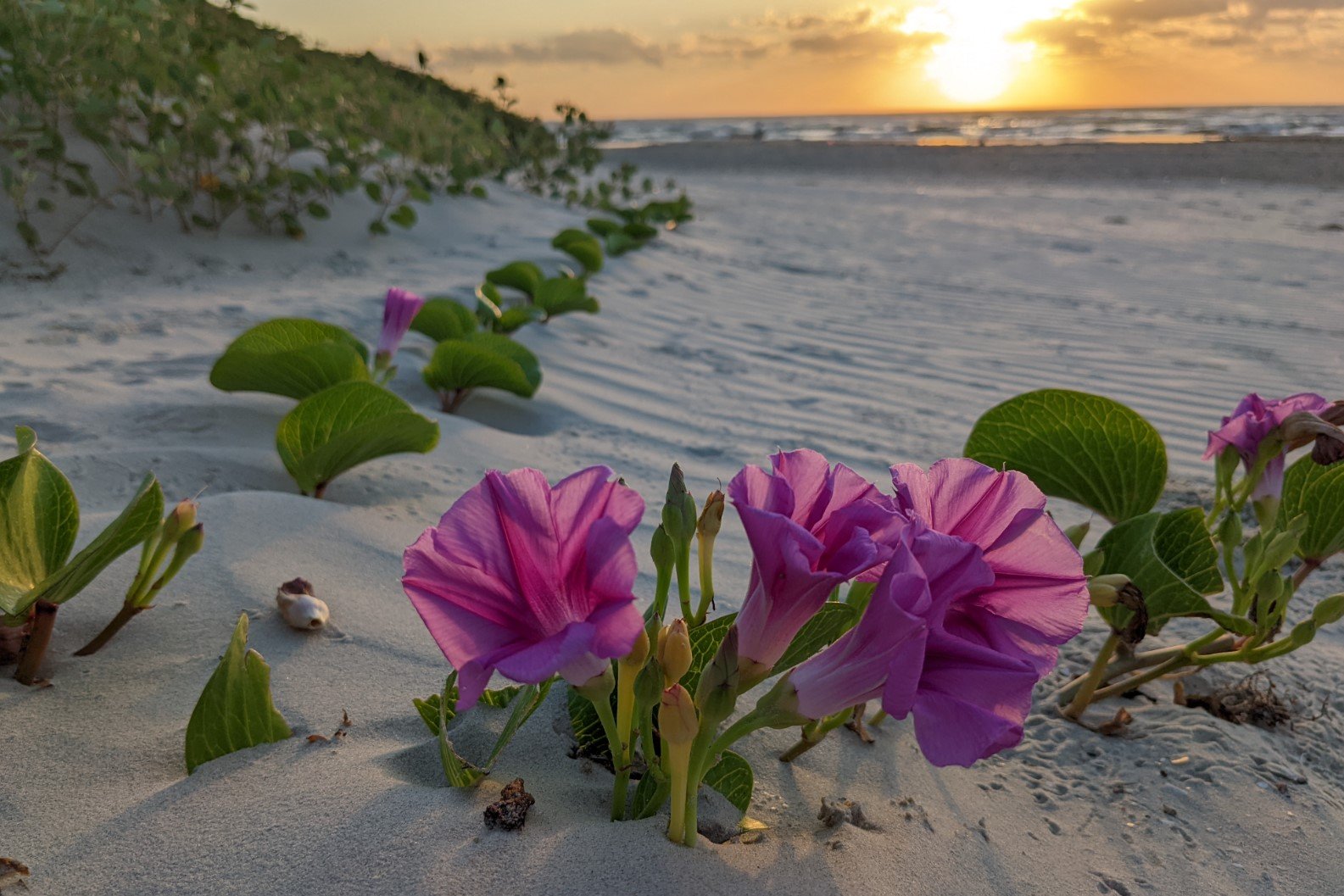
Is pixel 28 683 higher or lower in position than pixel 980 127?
lower

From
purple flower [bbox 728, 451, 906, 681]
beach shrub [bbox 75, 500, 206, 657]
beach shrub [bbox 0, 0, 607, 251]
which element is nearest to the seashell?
beach shrub [bbox 75, 500, 206, 657]

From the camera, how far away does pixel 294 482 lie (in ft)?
7.23

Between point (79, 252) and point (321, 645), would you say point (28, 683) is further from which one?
point (79, 252)

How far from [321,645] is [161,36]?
447cm

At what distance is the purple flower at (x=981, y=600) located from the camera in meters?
0.76

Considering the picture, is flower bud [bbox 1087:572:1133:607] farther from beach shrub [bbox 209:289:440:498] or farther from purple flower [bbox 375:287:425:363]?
purple flower [bbox 375:287:425:363]

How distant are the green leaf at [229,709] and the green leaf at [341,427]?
0.84 metres

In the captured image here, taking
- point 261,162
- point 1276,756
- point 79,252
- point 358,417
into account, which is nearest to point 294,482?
point 358,417

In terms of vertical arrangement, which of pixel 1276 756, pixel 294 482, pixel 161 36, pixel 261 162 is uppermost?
pixel 161 36

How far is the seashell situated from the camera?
4.76ft

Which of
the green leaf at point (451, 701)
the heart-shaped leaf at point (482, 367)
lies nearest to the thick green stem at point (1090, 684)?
the green leaf at point (451, 701)

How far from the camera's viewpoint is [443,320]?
128 inches

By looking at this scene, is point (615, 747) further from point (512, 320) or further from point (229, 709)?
point (512, 320)

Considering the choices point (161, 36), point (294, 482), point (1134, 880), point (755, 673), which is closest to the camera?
point (755, 673)
